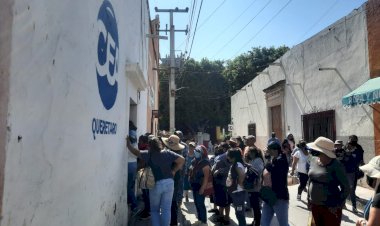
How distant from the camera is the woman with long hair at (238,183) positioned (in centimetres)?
604

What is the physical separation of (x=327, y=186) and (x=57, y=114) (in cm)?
349

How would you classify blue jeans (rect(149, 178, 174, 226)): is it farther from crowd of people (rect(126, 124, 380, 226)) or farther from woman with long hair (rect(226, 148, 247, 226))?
woman with long hair (rect(226, 148, 247, 226))

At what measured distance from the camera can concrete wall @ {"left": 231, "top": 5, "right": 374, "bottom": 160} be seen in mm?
10797

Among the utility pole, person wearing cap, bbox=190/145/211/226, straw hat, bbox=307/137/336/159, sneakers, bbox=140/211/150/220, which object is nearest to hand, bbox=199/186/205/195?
person wearing cap, bbox=190/145/211/226

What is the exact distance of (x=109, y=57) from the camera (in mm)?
4531

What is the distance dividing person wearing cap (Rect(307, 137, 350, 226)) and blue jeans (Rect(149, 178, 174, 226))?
6.84 feet

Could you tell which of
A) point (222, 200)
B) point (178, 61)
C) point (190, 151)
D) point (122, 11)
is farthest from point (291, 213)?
point (178, 61)

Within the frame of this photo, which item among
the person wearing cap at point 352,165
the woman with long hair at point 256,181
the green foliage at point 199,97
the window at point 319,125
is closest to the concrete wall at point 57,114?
the woman with long hair at point 256,181

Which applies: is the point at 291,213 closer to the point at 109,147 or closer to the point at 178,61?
the point at 109,147

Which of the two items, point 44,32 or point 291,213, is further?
point 291,213

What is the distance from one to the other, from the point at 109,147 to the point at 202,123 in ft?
119

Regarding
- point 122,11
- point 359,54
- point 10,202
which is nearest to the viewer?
point 10,202

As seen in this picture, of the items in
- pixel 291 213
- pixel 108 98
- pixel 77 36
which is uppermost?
pixel 77 36

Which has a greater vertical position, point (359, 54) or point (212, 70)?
point (212, 70)
